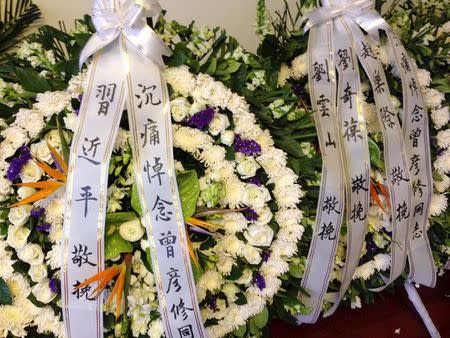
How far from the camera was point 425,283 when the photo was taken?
1229 mm

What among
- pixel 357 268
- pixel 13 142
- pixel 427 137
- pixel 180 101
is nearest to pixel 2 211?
pixel 13 142

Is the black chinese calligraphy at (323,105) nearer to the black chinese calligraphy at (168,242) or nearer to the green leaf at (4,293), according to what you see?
the black chinese calligraphy at (168,242)

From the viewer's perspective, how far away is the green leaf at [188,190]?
86 centimetres

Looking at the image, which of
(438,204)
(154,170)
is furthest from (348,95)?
(154,170)

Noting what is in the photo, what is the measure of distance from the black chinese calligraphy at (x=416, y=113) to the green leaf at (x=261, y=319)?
0.60m

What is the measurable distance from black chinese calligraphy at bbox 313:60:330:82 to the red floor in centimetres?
62

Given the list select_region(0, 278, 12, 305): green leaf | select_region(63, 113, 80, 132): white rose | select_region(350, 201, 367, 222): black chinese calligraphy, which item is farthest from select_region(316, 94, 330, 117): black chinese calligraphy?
select_region(0, 278, 12, 305): green leaf

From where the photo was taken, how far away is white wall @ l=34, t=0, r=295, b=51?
133cm

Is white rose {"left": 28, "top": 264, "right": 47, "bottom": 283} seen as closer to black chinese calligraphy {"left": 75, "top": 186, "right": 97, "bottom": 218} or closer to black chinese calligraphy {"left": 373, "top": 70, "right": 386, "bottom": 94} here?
black chinese calligraphy {"left": 75, "top": 186, "right": 97, "bottom": 218}

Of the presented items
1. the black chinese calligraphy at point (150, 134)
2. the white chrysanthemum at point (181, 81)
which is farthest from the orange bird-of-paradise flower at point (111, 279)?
the white chrysanthemum at point (181, 81)

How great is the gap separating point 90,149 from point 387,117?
0.69 m

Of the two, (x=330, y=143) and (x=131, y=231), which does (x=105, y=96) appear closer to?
(x=131, y=231)

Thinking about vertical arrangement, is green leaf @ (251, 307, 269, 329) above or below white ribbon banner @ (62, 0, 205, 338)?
below

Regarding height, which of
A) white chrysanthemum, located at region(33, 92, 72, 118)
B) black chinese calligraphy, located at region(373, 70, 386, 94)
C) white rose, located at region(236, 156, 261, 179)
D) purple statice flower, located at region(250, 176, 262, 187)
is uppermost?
white chrysanthemum, located at region(33, 92, 72, 118)
